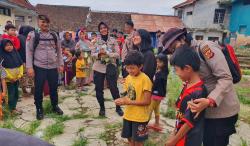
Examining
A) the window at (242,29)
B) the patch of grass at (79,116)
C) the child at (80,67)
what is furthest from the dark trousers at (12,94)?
the window at (242,29)

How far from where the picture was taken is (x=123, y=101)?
9.16 ft

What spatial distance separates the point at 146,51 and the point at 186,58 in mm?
1552

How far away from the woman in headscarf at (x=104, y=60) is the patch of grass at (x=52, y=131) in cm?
95

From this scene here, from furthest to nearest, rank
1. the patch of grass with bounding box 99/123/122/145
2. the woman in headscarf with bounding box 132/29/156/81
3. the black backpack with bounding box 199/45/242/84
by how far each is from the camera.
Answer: the patch of grass with bounding box 99/123/122/145
the woman in headscarf with bounding box 132/29/156/81
the black backpack with bounding box 199/45/242/84

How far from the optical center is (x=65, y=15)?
100 ft

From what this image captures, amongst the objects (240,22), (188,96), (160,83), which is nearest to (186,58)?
(188,96)

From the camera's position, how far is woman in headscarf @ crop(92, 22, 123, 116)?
452 centimetres

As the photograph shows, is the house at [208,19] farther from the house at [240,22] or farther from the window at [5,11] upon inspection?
the window at [5,11]

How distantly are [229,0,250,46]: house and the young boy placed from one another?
18881mm

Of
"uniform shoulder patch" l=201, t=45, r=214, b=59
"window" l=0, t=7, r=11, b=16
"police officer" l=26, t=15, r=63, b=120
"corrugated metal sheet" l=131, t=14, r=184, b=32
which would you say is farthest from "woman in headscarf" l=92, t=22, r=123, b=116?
"corrugated metal sheet" l=131, t=14, r=184, b=32

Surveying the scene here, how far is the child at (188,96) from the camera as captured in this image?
1.98 m

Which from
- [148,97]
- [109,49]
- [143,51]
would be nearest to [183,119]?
[148,97]

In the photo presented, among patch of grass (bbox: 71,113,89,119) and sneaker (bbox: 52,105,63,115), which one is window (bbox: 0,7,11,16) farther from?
patch of grass (bbox: 71,113,89,119)

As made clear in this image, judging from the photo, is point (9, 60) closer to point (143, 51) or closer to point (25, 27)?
point (25, 27)
